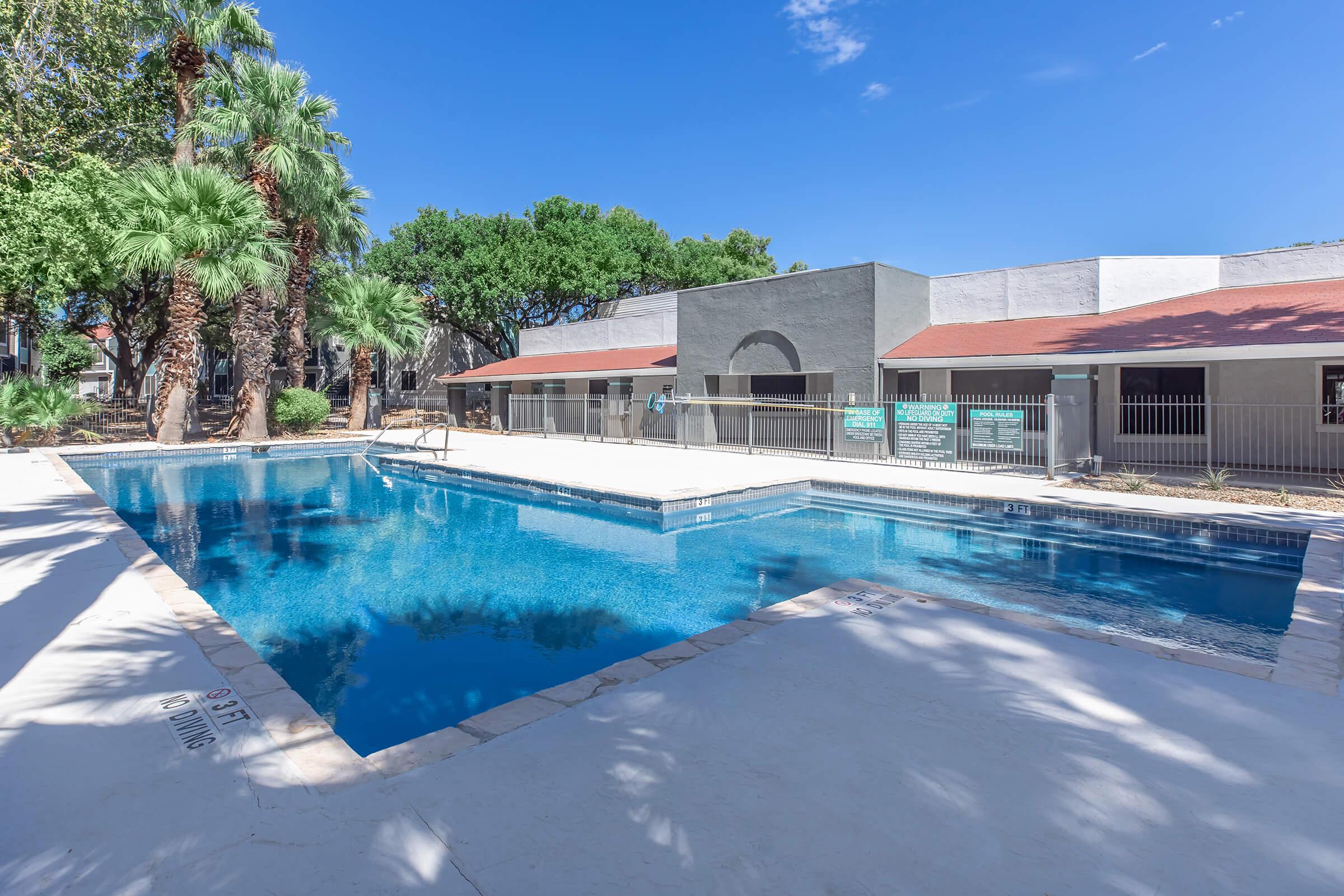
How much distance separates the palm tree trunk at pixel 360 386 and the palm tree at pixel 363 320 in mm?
22

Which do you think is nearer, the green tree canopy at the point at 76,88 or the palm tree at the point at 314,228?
the green tree canopy at the point at 76,88

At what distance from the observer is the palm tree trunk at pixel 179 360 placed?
19719 millimetres

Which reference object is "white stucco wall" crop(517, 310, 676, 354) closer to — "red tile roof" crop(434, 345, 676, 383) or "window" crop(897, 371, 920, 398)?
"red tile roof" crop(434, 345, 676, 383)

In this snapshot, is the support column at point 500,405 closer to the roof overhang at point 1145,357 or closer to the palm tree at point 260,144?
the palm tree at point 260,144

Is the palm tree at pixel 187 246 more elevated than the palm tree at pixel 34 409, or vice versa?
the palm tree at pixel 187 246

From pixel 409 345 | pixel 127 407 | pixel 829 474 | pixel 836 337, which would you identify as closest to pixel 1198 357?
pixel 829 474

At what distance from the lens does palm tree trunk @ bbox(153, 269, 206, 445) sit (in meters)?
19.7

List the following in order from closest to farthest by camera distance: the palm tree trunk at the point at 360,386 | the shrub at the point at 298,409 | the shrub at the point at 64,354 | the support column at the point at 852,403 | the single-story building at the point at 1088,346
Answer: the single-story building at the point at 1088,346 < the support column at the point at 852,403 < the shrub at the point at 298,409 < the palm tree trunk at the point at 360,386 < the shrub at the point at 64,354

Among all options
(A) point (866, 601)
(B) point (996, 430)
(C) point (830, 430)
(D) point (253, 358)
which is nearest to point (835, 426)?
(C) point (830, 430)

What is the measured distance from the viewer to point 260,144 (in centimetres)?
2047

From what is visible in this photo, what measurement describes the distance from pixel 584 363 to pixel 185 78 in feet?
45.9

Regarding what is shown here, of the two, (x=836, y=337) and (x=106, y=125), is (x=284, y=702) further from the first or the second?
(x=106, y=125)

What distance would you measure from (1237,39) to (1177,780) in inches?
713

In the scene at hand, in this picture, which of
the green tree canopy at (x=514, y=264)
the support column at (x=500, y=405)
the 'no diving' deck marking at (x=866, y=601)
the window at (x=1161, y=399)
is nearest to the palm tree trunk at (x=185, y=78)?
the support column at (x=500, y=405)
